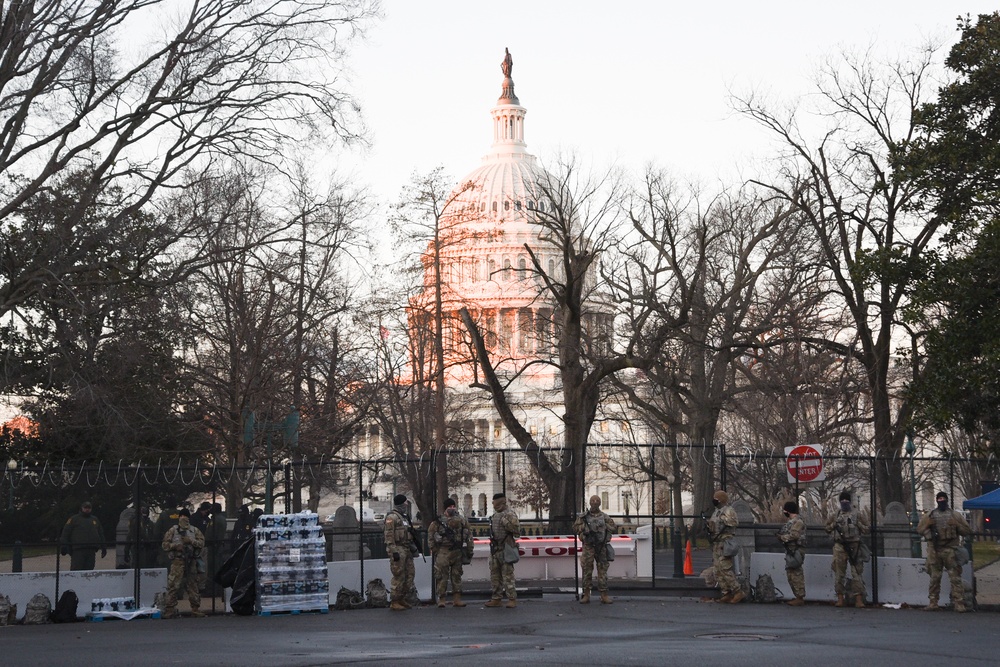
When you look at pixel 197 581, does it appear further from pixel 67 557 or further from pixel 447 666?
pixel 447 666

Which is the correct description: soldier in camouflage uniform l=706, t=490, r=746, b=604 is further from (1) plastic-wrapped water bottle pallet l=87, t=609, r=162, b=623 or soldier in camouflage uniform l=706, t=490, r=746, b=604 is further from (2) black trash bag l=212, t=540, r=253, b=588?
(1) plastic-wrapped water bottle pallet l=87, t=609, r=162, b=623

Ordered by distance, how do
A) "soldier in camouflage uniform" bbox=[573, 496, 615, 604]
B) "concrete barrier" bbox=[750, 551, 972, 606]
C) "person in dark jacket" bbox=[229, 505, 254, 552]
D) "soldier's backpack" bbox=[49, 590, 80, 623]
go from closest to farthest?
"soldier's backpack" bbox=[49, 590, 80, 623] → "soldier in camouflage uniform" bbox=[573, 496, 615, 604] → "concrete barrier" bbox=[750, 551, 972, 606] → "person in dark jacket" bbox=[229, 505, 254, 552]

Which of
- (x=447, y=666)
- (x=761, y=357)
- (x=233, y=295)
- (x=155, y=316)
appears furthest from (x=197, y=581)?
(x=761, y=357)

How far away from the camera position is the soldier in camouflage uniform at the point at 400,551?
67.0ft

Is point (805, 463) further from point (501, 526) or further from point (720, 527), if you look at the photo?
point (501, 526)

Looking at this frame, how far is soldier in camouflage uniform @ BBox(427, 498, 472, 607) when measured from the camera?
20.8 m

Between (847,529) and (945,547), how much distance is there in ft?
4.77

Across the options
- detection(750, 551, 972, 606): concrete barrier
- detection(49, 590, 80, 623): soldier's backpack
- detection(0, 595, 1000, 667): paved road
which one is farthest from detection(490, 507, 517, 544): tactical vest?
detection(49, 590, 80, 623): soldier's backpack

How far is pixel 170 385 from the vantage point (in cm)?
3512

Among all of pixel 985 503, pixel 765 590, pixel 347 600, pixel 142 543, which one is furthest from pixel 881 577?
pixel 142 543

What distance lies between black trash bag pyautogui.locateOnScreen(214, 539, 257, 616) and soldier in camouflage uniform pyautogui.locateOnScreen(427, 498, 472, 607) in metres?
2.75

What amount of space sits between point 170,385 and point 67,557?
43.8 feet

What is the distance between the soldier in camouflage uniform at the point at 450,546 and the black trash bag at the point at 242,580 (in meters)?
2.75

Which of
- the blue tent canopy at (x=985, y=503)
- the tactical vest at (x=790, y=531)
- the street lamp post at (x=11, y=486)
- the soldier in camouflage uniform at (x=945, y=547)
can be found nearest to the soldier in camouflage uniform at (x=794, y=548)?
the tactical vest at (x=790, y=531)
